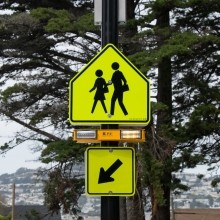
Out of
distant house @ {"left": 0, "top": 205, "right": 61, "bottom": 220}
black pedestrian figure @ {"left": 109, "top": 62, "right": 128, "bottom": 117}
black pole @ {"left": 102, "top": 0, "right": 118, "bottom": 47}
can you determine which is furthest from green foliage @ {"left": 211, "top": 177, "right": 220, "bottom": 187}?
black pedestrian figure @ {"left": 109, "top": 62, "right": 128, "bottom": 117}

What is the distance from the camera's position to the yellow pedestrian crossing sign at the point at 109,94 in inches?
221

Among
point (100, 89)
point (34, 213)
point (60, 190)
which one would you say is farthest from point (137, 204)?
point (100, 89)

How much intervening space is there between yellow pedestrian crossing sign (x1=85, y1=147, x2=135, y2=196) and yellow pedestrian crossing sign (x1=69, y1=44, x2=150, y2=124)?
269 millimetres

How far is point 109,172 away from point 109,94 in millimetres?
680

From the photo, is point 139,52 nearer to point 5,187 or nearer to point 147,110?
point 5,187

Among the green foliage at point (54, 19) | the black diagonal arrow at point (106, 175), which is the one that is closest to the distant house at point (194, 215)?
the green foliage at point (54, 19)

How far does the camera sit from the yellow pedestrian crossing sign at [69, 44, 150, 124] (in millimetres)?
5613

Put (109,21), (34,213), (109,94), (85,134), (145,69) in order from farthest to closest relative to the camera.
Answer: (34,213) → (145,69) → (109,21) → (109,94) → (85,134)

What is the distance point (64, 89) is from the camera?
69.6 ft

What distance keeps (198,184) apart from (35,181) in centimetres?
745

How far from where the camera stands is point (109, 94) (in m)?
5.64

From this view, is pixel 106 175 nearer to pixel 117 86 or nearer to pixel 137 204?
pixel 117 86

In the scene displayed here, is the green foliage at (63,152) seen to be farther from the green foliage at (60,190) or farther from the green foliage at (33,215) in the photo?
the green foliage at (33,215)

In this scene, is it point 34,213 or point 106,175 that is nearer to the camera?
point 106,175
